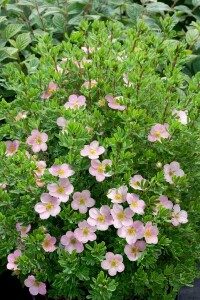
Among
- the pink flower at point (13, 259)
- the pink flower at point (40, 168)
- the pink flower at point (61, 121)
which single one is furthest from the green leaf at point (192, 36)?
the pink flower at point (13, 259)

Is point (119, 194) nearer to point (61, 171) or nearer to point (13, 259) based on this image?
point (61, 171)

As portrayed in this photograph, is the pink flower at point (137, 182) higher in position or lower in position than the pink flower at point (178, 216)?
higher

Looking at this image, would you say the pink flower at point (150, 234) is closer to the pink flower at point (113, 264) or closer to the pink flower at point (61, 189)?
the pink flower at point (113, 264)

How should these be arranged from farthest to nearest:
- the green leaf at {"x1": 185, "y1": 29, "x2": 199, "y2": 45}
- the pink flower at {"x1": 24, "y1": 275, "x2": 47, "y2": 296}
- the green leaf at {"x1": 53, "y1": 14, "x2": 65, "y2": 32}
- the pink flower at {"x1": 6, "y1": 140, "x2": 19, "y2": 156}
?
the green leaf at {"x1": 53, "y1": 14, "x2": 65, "y2": 32} < the green leaf at {"x1": 185, "y1": 29, "x2": 199, "y2": 45} < the pink flower at {"x1": 6, "y1": 140, "x2": 19, "y2": 156} < the pink flower at {"x1": 24, "y1": 275, "x2": 47, "y2": 296}

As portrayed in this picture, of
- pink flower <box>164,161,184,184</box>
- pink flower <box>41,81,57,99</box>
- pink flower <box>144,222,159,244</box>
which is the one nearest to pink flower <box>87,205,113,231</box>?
pink flower <box>144,222,159,244</box>

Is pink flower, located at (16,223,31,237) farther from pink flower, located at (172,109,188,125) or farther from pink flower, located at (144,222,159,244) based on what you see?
pink flower, located at (172,109,188,125)

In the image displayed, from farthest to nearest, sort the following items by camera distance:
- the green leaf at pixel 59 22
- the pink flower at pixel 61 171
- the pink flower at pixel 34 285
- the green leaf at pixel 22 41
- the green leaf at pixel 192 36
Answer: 1. the green leaf at pixel 59 22
2. the green leaf at pixel 22 41
3. the green leaf at pixel 192 36
4. the pink flower at pixel 34 285
5. the pink flower at pixel 61 171
